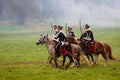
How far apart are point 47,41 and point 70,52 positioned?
2.05 m

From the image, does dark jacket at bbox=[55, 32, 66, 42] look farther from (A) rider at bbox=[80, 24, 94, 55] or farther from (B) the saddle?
(B) the saddle

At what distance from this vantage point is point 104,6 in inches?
6511

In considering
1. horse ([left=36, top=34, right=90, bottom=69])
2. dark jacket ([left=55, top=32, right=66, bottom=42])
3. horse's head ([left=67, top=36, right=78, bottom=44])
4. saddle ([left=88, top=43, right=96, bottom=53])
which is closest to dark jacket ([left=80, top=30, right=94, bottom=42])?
saddle ([left=88, top=43, right=96, bottom=53])

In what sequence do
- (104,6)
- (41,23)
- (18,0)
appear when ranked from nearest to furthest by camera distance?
(18,0)
(41,23)
(104,6)

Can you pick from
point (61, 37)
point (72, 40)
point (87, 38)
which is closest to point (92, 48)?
point (87, 38)

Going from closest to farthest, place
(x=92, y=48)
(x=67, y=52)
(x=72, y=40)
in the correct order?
(x=67, y=52) → (x=72, y=40) → (x=92, y=48)

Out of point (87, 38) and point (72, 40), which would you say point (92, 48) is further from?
point (72, 40)

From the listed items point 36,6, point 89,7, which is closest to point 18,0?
point 36,6

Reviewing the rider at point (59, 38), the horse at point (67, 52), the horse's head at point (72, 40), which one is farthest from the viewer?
the horse's head at point (72, 40)

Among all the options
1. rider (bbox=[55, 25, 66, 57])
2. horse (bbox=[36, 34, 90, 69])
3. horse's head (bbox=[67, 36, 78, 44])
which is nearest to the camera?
horse (bbox=[36, 34, 90, 69])

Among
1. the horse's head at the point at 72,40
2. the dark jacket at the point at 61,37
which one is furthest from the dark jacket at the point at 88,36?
the dark jacket at the point at 61,37

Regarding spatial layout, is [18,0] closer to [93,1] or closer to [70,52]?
Answer: [93,1]

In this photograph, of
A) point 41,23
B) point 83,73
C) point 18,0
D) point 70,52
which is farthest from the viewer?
point 41,23

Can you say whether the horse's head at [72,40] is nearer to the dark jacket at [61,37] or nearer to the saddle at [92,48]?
the dark jacket at [61,37]
